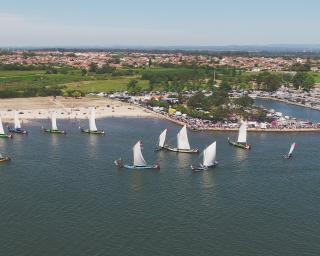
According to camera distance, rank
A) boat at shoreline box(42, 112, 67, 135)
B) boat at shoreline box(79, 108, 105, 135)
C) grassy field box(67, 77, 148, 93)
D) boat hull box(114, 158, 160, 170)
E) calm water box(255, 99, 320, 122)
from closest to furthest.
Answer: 1. boat hull box(114, 158, 160, 170)
2. boat at shoreline box(42, 112, 67, 135)
3. boat at shoreline box(79, 108, 105, 135)
4. calm water box(255, 99, 320, 122)
5. grassy field box(67, 77, 148, 93)

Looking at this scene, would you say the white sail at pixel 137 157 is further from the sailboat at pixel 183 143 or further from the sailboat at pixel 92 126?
the sailboat at pixel 92 126

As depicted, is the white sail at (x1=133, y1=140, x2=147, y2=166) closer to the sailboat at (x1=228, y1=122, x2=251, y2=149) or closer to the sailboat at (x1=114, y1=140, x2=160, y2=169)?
the sailboat at (x1=114, y1=140, x2=160, y2=169)

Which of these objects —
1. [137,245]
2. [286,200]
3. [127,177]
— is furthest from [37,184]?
[286,200]

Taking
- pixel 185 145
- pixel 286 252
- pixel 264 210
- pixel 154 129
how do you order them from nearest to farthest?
1. pixel 286 252
2. pixel 264 210
3. pixel 185 145
4. pixel 154 129

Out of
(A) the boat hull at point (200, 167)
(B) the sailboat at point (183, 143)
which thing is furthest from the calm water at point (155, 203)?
(B) the sailboat at point (183, 143)

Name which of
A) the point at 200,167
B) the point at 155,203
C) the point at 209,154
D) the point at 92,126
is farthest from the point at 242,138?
the point at 155,203

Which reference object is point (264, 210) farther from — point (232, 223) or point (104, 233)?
point (104, 233)

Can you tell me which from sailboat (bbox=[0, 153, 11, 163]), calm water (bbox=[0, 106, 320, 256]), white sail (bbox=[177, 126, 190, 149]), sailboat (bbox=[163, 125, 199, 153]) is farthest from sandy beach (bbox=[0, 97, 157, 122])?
white sail (bbox=[177, 126, 190, 149])
